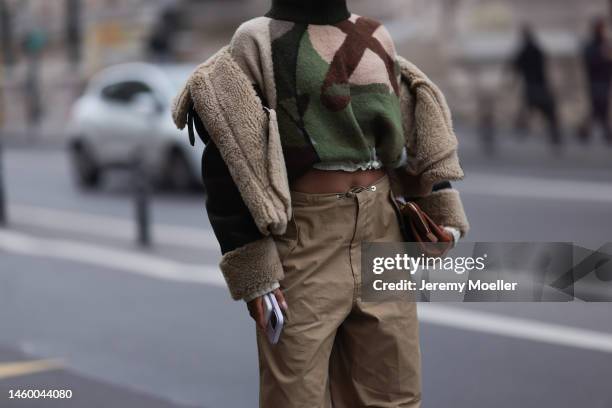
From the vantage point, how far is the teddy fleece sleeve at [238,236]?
2807mm

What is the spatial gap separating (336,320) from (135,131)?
11127 mm

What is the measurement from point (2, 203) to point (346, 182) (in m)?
9.06

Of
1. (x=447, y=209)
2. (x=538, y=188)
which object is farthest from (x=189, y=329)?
(x=538, y=188)

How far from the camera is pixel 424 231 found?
2.94 meters

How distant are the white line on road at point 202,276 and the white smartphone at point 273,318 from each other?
326cm

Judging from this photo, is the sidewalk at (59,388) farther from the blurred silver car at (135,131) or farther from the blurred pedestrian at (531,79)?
the blurred pedestrian at (531,79)

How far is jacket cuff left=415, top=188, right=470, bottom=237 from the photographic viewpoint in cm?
312

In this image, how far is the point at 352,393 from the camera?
294cm

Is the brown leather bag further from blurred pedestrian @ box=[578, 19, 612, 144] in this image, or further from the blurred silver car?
blurred pedestrian @ box=[578, 19, 612, 144]

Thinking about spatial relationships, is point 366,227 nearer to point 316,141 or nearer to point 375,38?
point 316,141

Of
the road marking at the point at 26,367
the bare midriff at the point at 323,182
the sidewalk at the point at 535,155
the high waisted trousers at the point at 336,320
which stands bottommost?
the sidewalk at the point at 535,155

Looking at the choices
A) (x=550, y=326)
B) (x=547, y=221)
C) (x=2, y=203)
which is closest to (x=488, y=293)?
(x=550, y=326)

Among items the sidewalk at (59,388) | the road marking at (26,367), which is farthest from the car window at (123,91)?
the sidewalk at (59,388)

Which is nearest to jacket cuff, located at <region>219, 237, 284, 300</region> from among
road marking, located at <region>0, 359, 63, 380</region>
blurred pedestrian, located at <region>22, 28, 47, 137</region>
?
road marking, located at <region>0, 359, 63, 380</region>
